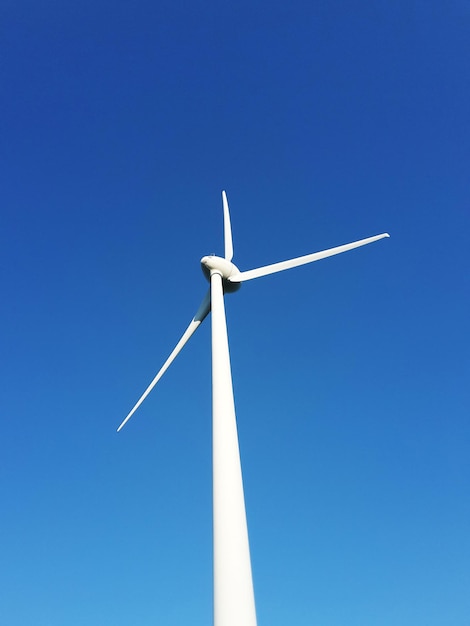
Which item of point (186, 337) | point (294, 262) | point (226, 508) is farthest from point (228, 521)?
point (294, 262)

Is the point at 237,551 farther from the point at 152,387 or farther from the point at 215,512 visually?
the point at 152,387

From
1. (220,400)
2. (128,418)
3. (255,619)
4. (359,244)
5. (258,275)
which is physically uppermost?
(359,244)

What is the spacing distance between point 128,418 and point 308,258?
10161mm

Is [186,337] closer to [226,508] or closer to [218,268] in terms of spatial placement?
[218,268]

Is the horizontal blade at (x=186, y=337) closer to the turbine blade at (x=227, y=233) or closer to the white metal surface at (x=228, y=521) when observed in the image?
the turbine blade at (x=227, y=233)

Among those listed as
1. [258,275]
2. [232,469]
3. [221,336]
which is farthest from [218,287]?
[232,469]

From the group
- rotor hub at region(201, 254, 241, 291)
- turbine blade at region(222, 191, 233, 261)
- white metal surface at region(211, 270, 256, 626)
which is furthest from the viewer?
turbine blade at region(222, 191, 233, 261)

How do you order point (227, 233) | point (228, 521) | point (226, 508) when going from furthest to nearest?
point (227, 233) → point (226, 508) → point (228, 521)

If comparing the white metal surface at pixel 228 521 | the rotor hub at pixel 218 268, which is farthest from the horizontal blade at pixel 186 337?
the white metal surface at pixel 228 521

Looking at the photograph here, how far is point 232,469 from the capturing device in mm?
10523

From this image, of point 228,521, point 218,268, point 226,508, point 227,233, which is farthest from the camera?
point 227,233

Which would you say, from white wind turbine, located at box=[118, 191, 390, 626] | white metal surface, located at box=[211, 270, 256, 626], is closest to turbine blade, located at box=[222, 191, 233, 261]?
white wind turbine, located at box=[118, 191, 390, 626]

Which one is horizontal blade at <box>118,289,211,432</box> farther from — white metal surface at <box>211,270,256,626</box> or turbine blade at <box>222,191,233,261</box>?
white metal surface at <box>211,270,256,626</box>

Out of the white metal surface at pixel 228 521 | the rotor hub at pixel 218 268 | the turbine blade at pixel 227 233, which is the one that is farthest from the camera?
the turbine blade at pixel 227 233
